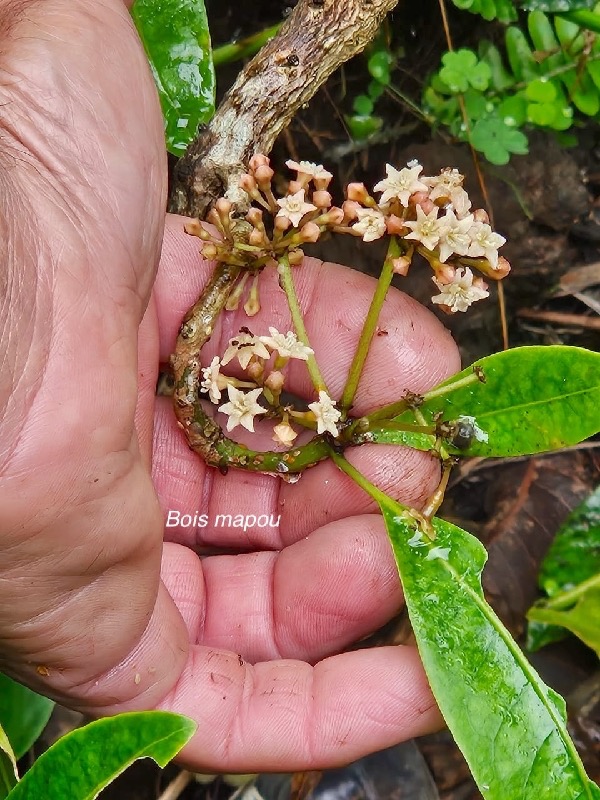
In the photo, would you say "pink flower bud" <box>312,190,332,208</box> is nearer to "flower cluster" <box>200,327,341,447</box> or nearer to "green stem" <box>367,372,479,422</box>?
"flower cluster" <box>200,327,341,447</box>

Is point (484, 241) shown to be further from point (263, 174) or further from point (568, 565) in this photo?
point (568, 565)

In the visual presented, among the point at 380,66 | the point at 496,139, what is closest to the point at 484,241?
the point at 496,139

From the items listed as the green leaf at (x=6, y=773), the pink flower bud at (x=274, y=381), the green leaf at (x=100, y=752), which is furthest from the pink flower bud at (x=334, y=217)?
the green leaf at (x=6, y=773)

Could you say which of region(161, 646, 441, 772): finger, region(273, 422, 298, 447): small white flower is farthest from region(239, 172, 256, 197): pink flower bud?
region(161, 646, 441, 772): finger

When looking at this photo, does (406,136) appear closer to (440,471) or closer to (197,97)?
(197,97)

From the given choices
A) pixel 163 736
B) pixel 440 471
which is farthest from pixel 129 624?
pixel 440 471
